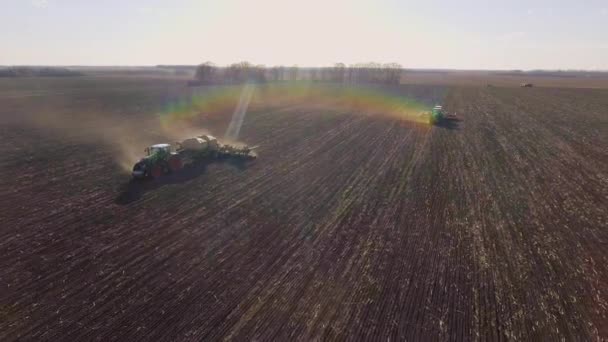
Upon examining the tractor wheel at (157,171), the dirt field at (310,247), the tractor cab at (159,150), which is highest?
the tractor cab at (159,150)

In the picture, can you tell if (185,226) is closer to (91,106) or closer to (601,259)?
(601,259)

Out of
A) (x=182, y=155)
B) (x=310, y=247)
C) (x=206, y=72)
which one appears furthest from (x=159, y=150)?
(x=206, y=72)

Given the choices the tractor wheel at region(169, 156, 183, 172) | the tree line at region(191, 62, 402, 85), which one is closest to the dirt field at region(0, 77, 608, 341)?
the tractor wheel at region(169, 156, 183, 172)

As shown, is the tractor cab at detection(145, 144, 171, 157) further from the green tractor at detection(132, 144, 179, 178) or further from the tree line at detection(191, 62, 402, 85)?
the tree line at detection(191, 62, 402, 85)

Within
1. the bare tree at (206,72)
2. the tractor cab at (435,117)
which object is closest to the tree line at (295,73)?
the bare tree at (206,72)

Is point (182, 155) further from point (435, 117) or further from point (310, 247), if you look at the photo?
point (435, 117)

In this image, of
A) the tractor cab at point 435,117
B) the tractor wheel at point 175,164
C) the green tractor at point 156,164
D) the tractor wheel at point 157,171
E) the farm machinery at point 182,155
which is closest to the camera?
the green tractor at point 156,164

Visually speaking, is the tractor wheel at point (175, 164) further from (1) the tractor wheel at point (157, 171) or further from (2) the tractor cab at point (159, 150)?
(1) the tractor wheel at point (157, 171)
